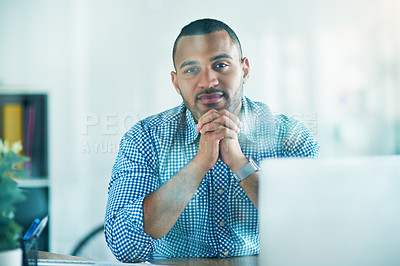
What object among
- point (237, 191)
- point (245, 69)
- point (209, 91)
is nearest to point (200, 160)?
point (237, 191)

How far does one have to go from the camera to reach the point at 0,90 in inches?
92.7

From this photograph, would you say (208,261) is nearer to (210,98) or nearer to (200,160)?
(200,160)

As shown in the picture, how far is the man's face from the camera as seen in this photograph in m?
1.55

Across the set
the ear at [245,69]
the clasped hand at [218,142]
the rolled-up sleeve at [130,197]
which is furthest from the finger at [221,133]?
the ear at [245,69]

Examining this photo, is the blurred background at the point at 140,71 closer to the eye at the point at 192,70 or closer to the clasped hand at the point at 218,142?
the eye at the point at 192,70

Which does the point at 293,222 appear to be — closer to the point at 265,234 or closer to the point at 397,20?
the point at 265,234

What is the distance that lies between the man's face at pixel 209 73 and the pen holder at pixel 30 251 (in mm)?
829

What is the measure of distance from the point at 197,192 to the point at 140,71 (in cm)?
136

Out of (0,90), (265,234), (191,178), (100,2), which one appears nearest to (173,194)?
(191,178)

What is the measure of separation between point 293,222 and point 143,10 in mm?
2067

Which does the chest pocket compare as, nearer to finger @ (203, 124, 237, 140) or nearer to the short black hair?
finger @ (203, 124, 237, 140)

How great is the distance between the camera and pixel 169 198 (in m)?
1.34

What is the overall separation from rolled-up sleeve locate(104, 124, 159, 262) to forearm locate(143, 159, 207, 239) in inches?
1.0

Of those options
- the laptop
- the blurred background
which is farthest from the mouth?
the blurred background
